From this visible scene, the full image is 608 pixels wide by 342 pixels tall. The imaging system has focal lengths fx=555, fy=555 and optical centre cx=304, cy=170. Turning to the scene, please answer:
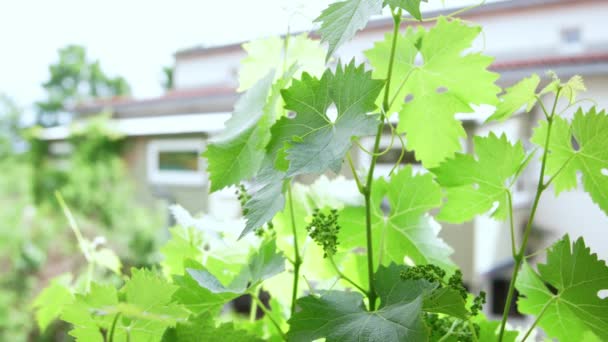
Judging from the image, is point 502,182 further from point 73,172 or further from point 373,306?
point 73,172

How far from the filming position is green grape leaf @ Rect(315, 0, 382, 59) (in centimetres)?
15

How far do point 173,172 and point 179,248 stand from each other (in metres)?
5.59

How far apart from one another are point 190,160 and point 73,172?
51.4 inches

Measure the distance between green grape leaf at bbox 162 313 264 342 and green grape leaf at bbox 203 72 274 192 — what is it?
5cm

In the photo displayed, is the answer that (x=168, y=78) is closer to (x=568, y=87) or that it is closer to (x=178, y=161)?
(x=178, y=161)

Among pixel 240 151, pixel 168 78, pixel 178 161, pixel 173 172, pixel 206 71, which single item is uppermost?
pixel 240 151

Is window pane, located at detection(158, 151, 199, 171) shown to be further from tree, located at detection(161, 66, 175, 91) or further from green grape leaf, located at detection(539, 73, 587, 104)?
green grape leaf, located at detection(539, 73, 587, 104)

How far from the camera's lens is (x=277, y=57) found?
0.85ft

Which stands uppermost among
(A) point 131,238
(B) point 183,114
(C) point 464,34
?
(C) point 464,34

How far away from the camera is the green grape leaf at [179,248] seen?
0.25 metres

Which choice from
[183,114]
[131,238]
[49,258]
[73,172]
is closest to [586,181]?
[49,258]

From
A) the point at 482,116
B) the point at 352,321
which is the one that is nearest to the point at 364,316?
the point at 352,321

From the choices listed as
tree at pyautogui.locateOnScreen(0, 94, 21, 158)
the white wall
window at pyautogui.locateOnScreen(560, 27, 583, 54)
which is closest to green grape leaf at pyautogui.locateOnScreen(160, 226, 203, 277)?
window at pyautogui.locateOnScreen(560, 27, 583, 54)

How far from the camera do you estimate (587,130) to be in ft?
0.66
